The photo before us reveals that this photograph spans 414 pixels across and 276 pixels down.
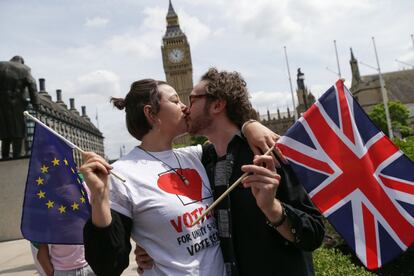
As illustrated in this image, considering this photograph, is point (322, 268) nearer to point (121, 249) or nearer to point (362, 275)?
point (362, 275)

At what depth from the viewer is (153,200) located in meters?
2.07

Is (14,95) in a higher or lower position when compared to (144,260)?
higher

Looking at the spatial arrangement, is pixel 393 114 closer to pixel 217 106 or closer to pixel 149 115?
pixel 217 106

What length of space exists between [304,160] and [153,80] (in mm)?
1002

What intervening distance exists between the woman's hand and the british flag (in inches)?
39.9

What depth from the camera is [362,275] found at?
4.14 m

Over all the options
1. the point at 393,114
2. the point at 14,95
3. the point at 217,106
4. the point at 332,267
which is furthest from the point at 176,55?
the point at 217,106

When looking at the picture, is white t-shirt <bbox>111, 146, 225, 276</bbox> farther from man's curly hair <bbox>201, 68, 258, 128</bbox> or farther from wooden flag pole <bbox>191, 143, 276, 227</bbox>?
man's curly hair <bbox>201, 68, 258, 128</bbox>

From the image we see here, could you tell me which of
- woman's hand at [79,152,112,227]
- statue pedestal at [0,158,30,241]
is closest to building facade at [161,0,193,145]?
statue pedestal at [0,158,30,241]

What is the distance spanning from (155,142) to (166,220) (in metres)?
0.53

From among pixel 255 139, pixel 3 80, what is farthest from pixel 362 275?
pixel 3 80

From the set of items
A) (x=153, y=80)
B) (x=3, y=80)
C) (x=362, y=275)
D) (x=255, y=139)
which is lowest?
(x=362, y=275)

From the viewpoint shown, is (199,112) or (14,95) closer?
(199,112)

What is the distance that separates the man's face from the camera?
96.3 inches
